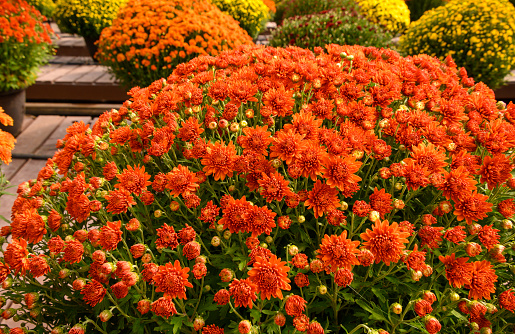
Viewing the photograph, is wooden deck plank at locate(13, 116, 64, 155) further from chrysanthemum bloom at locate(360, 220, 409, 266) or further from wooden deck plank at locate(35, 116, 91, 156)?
chrysanthemum bloom at locate(360, 220, 409, 266)

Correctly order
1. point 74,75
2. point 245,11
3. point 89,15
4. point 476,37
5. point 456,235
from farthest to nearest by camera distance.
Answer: point 245,11, point 89,15, point 74,75, point 476,37, point 456,235

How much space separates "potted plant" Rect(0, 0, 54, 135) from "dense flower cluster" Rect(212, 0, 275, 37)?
11.2ft

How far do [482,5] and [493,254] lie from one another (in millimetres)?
4751

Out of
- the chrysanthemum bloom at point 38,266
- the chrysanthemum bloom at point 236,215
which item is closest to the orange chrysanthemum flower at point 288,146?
the chrysanthemum bloom at point 236,215

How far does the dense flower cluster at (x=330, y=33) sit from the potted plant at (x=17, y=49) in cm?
317

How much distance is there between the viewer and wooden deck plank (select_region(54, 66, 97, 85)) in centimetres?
604

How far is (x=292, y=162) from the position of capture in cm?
133

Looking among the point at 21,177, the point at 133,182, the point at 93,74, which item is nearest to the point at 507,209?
the point at 133,182

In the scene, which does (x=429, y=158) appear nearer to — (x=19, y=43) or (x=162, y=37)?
(x=162, y=37)

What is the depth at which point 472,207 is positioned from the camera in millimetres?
1245

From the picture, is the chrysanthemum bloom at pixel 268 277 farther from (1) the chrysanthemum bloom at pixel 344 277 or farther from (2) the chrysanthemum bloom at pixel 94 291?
(2) the chrysanthemum bloom at pixel 94 291

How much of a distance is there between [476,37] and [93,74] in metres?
6.18

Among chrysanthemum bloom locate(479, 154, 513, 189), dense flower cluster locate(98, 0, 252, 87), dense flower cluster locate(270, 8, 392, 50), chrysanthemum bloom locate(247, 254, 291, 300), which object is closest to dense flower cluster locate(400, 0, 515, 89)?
dense flower cluster locate(270, 8, 392, 50)

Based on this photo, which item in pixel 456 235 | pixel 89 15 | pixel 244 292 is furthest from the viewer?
pixel 89 15
